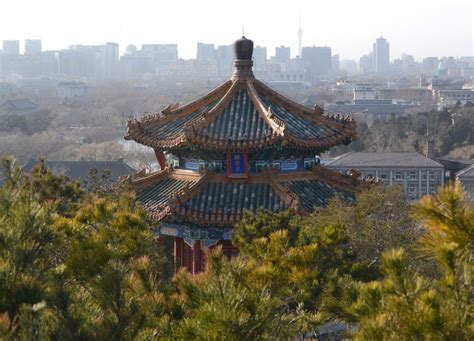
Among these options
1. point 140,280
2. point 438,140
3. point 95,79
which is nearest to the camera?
point 140,280

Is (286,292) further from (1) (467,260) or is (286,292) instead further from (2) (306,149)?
(2) (306,149)

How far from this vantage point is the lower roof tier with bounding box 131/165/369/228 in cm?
864

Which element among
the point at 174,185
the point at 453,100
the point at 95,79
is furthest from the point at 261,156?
the point at 95,79

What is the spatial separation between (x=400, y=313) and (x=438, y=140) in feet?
152

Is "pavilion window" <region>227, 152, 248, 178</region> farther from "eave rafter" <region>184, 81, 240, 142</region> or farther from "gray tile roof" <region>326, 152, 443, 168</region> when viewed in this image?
"gray tile roof" <region>326, 152, 443, 168</region>

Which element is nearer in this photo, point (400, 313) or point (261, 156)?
point (400, 313)

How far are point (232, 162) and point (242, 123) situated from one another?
48cm

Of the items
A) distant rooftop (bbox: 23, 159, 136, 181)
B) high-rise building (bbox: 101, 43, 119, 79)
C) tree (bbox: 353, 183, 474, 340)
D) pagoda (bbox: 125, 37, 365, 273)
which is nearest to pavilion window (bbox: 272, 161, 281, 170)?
pagoda (bbox: 125, 37, 365, 273)

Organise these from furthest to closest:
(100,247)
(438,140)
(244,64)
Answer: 1. (438,140)
2. (244,64)
3. (100,247)

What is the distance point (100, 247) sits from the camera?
4852mm

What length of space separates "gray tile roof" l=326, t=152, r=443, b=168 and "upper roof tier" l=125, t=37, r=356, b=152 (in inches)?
1113

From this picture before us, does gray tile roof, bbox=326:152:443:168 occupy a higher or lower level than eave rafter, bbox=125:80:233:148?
lower

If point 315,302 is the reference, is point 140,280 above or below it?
above

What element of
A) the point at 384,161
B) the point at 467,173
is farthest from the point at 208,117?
the point at 384,161
